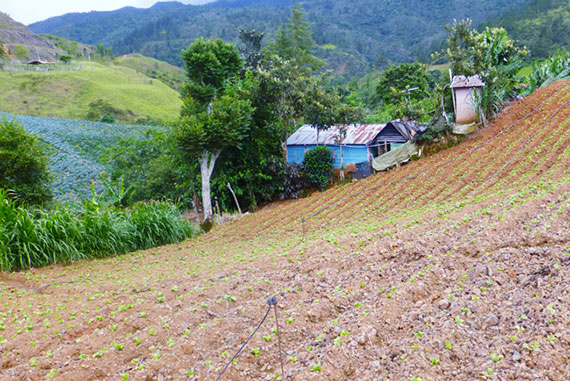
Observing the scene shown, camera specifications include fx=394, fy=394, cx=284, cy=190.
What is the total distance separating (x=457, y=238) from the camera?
22.0 ft

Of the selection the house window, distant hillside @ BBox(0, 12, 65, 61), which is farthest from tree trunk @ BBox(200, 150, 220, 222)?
distant hillside @ BBox(0, 12, 65, 61)

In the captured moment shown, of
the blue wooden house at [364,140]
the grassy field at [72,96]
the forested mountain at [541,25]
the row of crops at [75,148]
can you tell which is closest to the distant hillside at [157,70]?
the grassy field at [72,96]

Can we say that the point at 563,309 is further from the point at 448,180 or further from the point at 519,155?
the point at 519,155

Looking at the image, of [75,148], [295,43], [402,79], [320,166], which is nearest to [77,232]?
[320,166]

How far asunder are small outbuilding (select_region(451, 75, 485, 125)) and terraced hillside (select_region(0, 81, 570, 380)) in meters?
7.12

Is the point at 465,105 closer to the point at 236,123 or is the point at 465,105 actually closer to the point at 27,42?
the point at 236,123

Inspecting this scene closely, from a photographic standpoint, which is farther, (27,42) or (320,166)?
(27,42)

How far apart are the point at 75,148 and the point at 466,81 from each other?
2354 centimetres

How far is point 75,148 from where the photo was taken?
85.5 ft

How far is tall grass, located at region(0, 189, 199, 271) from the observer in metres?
9.25

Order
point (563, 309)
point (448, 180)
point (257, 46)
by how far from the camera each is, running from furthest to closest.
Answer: point (257, 46) < point (448, 180) < point (563, 309)

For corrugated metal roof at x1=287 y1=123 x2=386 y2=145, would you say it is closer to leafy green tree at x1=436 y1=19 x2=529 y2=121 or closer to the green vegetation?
leafy green tree at x1=436 y1=19 x2=529 y2=121

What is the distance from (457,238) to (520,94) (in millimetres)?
17088

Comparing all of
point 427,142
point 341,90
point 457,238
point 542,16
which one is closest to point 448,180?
point 427,142
